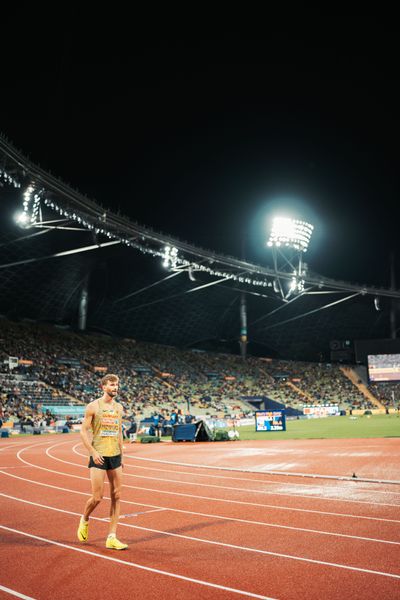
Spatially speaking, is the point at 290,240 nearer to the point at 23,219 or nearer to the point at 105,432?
the point at 23,219

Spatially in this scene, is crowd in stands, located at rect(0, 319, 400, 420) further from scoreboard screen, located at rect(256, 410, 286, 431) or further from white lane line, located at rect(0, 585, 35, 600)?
white lane line, located at rect(0, 585, 35, 600)

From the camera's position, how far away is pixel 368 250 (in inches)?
3113

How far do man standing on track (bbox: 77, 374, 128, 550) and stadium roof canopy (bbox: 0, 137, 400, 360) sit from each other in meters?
26.3

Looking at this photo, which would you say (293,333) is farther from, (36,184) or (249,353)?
(36,184)

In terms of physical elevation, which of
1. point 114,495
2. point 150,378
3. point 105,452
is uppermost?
point 150,378

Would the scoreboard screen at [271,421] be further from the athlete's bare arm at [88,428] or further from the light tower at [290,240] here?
the athlete's bare arm at [88,428]

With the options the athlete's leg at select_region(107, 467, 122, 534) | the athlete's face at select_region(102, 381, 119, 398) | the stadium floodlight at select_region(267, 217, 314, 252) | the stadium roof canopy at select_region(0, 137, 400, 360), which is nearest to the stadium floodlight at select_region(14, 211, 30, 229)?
the stadium roof canopy at select_region(0, 137, 400, 360)

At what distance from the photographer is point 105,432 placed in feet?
19.6

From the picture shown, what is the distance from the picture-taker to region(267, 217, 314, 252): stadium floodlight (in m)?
55.6

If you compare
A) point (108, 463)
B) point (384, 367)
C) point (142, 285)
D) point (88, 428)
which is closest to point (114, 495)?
point (108, 463)

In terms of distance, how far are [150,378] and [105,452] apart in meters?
53.4

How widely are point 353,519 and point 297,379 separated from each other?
6909 centimetres

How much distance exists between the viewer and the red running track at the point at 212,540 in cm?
454

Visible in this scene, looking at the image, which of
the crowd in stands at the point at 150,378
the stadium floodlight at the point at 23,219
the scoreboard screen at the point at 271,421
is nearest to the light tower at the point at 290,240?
the crowd in stands at the point at 150,378
